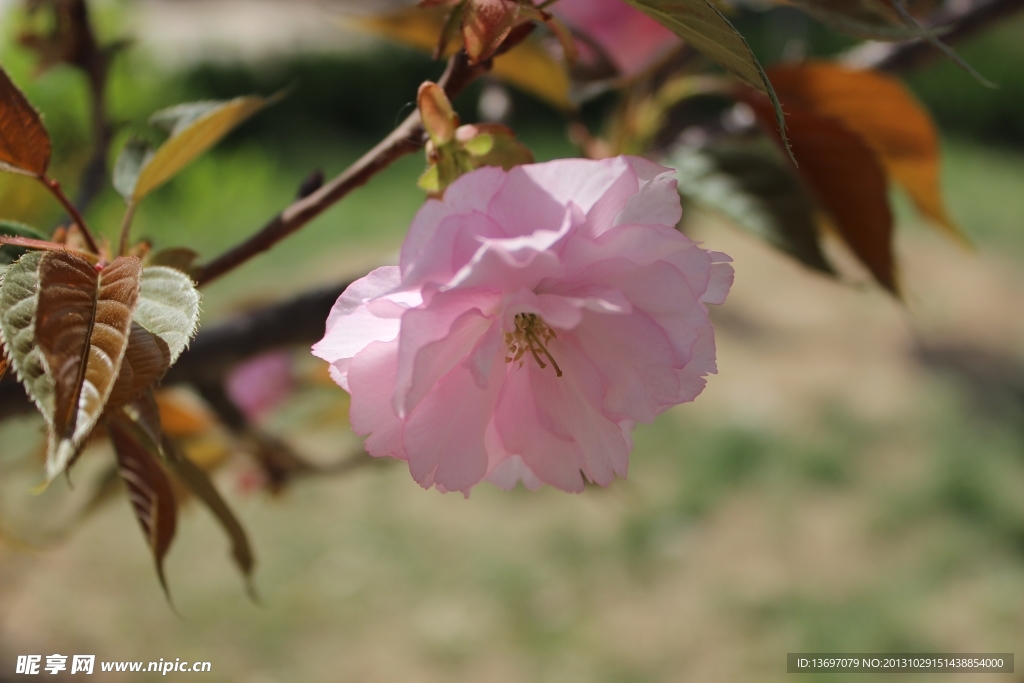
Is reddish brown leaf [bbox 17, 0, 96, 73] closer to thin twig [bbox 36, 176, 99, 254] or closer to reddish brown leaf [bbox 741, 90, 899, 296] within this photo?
thin twig [bbox 36, 176, 99, 254]

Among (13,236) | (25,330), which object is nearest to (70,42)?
(13,236)

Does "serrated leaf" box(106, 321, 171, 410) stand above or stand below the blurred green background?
above

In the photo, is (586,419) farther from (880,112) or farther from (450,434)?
(880,112)

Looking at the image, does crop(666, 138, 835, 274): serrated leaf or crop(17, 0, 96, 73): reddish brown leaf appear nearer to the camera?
crop(666, 138, 835, 274): serrated leaf

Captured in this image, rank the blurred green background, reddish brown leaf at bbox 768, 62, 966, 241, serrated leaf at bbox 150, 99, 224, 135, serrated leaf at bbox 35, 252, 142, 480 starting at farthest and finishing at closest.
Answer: the blurred green background, reddish brown leaf at bbox 768, 62, 966, 241, serrated leaf at bbox 150, 99, 224, 135, serrated leaf at bbox 35, 252, 142, 480

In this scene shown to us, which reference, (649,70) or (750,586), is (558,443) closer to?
(649,70)

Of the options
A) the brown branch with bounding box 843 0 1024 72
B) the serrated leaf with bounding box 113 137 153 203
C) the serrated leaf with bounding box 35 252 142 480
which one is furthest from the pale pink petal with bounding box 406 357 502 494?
the brown branch with bounding box 843 0 1024 72

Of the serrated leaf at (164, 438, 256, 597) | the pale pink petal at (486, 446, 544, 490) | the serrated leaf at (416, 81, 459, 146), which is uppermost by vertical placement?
the serrated leaf at (416, 81, 459, 146)
